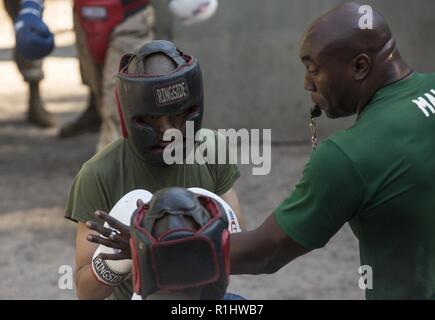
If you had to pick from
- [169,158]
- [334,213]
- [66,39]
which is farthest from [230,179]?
[66,39]

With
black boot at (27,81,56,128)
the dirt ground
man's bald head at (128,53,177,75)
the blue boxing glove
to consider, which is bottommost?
black boot at (27,81,56,128)

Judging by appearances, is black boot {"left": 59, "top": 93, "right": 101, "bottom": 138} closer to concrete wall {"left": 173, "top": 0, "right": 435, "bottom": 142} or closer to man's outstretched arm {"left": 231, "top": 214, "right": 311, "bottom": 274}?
concrete wall {"left": 173, "top": 0, "right": 435, "bottom": 142}

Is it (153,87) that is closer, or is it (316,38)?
(316,38)

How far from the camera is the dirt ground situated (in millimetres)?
5707

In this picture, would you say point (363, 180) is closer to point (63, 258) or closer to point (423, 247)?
point (423, 247)

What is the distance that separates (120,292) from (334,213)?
0.91m

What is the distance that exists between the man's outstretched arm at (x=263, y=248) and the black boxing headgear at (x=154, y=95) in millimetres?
536

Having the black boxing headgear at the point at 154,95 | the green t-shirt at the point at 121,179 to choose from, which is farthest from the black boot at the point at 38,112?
the black boxing headgear at the point at 154,95

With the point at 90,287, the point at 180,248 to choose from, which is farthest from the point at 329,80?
the point at 90,287

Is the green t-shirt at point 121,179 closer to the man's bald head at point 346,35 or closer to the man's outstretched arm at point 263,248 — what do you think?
the man's outstretched arm at point 263,248

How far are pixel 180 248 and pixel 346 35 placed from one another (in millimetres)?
909

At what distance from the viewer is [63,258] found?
620cm

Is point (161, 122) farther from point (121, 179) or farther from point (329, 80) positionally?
point (329, 80)

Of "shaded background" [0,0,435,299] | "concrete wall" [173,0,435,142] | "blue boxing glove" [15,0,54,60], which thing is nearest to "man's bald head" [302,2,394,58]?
"shaded background" [0,0,435,299]
